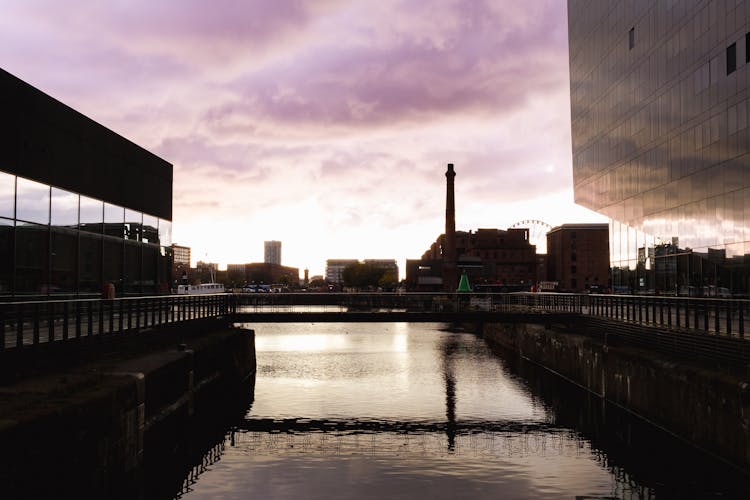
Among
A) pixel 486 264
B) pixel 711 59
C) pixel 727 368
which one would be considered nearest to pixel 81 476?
pixel 727 368

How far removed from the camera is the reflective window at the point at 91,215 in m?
32.4

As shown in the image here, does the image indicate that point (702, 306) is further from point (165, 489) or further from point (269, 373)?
point (269, 373)

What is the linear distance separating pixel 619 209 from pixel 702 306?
31.6 meters

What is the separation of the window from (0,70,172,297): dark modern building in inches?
1308

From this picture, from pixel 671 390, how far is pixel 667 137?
2781cm

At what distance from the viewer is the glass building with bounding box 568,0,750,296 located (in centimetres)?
3759

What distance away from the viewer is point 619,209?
54.5 meters

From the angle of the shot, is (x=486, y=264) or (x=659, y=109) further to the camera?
(x=486, y=264)

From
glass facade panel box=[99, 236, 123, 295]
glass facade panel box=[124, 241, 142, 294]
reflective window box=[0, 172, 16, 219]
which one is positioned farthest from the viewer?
glass facade panel box=[124, 241, 142, 294]

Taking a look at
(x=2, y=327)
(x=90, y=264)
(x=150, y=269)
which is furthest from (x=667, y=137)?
(x=2, y=327)

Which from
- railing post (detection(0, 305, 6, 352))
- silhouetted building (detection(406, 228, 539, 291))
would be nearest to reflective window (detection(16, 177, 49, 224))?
railing post (detection(0, 305, 6, 352))

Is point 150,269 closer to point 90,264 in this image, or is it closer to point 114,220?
point 114,220

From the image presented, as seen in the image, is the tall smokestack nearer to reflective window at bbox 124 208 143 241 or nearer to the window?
the window

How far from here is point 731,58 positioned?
37.3 meters
